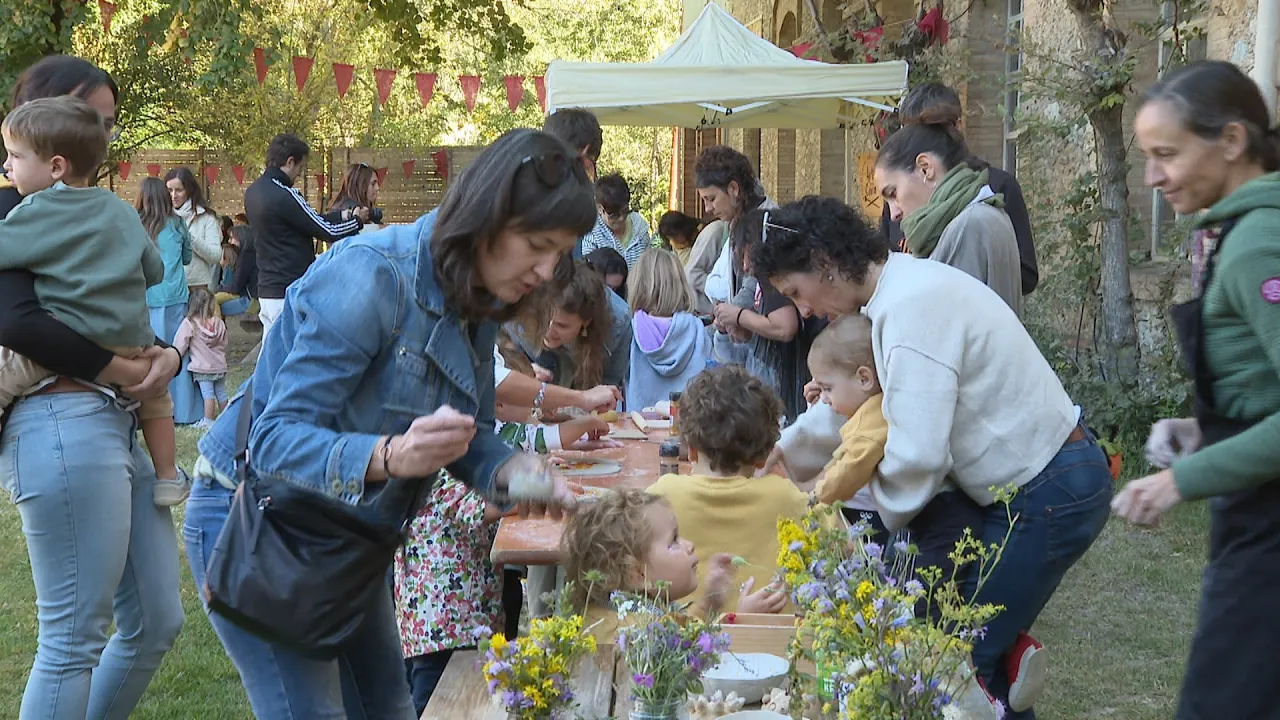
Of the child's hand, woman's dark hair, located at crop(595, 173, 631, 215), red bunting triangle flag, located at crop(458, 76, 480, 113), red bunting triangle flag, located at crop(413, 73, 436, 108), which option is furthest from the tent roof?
red bunting triangle flag, located at crop(458, 76, 480, 113)

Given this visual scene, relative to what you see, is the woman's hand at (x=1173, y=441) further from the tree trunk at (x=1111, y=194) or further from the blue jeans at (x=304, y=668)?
the tree trunk at (x=1111, y=194)

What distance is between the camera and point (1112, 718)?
4.39 meters

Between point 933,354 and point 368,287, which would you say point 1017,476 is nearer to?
point 933,354

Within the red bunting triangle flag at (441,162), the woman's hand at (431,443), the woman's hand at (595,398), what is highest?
the woman's hand at (431,443)

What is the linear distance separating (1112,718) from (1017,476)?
5.89 ft

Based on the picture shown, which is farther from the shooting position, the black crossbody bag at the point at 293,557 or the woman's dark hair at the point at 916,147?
the woman's dark hair at the point at 916,147

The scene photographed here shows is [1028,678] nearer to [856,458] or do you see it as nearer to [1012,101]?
[856,458]

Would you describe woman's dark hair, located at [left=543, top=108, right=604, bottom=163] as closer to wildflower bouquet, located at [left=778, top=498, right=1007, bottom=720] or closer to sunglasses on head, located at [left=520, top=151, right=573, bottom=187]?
sunglasses on head, located at [left=520, top=151, right=573, bottom=187]

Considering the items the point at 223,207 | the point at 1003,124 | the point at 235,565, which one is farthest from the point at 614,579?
the point at 223,207

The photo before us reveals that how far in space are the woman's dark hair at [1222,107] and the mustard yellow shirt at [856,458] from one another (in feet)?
3.32

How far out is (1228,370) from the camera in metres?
2.30

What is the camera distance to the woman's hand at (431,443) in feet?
6.45

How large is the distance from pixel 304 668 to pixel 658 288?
3.48 metres

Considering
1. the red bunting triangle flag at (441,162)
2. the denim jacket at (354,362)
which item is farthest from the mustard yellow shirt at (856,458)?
the red bunting triangle flag at (441,162)
